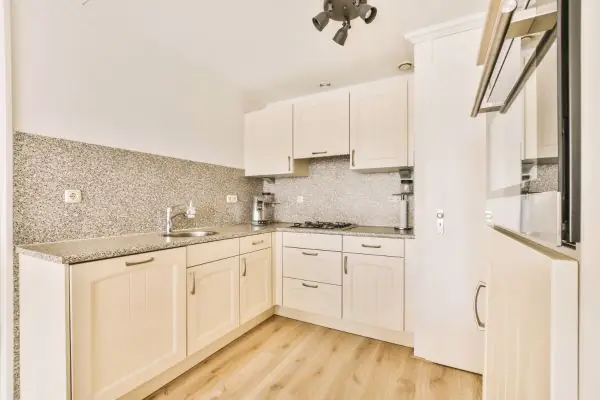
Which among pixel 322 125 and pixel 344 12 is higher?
pixel 344 12

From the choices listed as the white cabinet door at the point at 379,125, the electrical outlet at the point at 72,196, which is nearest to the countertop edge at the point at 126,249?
the electrical outlet at the point at 72,196

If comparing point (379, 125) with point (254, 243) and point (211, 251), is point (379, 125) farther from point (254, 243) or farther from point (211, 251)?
point (211, 251)

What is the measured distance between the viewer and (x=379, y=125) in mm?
2477

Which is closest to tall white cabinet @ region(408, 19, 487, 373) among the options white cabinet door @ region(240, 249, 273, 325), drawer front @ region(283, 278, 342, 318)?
drawer front @ region(283, 278, 342, 318)

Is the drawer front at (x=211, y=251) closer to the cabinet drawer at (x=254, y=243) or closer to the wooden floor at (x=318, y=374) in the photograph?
the cabinet drawer at (x=254, y=243)

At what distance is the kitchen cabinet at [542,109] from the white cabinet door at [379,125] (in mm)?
1901

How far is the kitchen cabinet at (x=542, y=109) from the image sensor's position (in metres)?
0.38

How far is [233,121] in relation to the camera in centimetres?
303

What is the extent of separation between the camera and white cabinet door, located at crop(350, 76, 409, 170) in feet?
7.79

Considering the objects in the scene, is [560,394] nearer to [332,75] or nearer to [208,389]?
[208,389]

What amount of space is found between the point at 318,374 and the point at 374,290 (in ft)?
2.49

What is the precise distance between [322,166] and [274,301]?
4.90ft

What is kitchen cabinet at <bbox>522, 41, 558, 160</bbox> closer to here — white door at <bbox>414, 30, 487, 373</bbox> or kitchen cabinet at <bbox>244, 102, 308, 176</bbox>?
white door at <bbox>414, 30, 487, 373</bbox>

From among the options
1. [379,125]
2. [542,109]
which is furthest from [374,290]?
[542,109]
